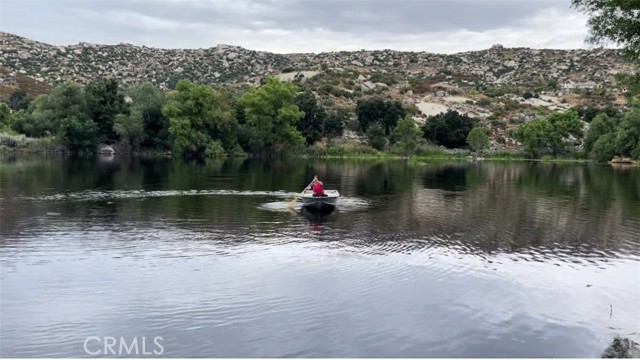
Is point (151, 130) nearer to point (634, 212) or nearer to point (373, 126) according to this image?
point (373, 126)

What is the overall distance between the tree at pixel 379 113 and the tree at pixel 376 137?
13.1ft

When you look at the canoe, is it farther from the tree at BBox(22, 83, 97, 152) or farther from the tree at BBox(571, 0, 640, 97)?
the tree at BBox(22, 83, 97, 152)

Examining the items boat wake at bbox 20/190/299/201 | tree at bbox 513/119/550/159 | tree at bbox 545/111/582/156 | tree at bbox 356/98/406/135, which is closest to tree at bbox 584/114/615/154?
tree at bbox 545/111/582/156

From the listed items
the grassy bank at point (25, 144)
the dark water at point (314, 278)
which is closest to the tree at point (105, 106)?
the grassy bank at point (25, 144)

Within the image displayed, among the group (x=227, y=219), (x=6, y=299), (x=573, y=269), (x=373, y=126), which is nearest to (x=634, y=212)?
(x=573, y=269)

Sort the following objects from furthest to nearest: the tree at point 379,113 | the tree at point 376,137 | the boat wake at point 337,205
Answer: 1. the tree at point 379,113
2. the tree at point 376,137
3. the boat wake at point 337,205

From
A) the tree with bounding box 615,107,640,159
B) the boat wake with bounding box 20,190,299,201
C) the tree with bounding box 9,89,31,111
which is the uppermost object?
the tree with bounding box 9,89,31,111

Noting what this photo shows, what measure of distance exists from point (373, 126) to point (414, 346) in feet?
397

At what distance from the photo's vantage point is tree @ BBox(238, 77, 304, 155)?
12094 cm

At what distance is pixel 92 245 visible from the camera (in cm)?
2653

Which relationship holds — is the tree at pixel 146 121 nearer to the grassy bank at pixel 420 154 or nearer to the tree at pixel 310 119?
the tree at pixel 310 119

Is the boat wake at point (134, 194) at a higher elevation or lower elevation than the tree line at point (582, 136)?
lower

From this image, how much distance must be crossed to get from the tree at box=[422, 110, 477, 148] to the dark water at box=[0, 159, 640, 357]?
Result: 9487 centimetres

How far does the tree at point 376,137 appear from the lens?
13300cm
